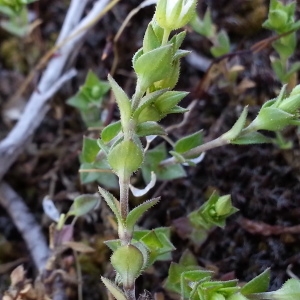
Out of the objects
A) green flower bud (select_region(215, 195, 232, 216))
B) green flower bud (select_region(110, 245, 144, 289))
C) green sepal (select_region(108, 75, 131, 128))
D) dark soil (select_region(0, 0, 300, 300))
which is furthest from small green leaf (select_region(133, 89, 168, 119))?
dark soil (select_region(0, 0, 300, 300))

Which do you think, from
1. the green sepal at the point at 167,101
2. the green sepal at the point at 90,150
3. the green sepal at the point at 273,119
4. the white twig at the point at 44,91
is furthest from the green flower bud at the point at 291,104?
the white twig at the point at 44,91

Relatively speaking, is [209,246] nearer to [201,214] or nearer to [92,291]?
[201,214]

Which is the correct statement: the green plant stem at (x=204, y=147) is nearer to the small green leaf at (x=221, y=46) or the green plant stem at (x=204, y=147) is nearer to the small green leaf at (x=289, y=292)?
the small green leaf at (x=289, y=292)

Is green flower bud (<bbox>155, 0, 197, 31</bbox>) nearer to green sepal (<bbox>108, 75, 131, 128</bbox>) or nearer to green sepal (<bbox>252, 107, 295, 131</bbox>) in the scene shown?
green sepal (<bbox>108, 75, 131, 128</bbox>)

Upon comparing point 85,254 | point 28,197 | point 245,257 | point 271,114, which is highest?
point 271,114

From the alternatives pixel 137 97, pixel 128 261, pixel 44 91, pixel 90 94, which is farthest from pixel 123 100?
pixel 44 91

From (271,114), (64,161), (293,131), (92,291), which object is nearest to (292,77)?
(293,131)
